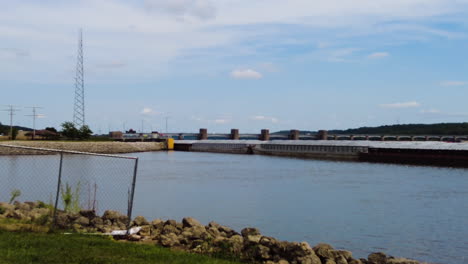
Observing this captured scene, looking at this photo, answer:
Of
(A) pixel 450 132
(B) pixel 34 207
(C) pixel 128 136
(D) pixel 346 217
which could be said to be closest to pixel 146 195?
(D) pixel 346 217

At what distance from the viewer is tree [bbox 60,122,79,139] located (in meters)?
116

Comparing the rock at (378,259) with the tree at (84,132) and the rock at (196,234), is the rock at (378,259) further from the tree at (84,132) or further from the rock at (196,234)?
the tree at (84,132)

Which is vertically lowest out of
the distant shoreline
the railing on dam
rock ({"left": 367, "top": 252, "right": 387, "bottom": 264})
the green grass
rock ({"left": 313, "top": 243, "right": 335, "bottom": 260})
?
the distant shoreline

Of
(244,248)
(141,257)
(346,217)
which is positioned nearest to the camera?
(141,257)

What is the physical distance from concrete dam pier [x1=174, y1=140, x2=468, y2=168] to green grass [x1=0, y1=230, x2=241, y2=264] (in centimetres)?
7314

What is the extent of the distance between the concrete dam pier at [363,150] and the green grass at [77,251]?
73.1m

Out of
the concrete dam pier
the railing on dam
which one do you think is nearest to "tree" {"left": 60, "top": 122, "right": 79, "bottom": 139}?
the concrete dam pier

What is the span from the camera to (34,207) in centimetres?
1734

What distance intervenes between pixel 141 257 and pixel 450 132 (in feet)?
620

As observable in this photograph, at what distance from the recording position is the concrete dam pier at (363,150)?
80.4 meters

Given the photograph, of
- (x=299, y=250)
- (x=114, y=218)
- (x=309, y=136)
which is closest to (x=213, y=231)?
(x=114, y=218)

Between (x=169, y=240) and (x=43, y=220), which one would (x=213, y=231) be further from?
(x=43, y=220)

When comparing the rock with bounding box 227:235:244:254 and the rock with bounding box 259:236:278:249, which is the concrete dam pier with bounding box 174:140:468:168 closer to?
the rock with bounding box 259:236:278:249

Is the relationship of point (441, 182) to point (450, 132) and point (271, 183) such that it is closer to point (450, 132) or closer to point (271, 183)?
point (271, 183)
